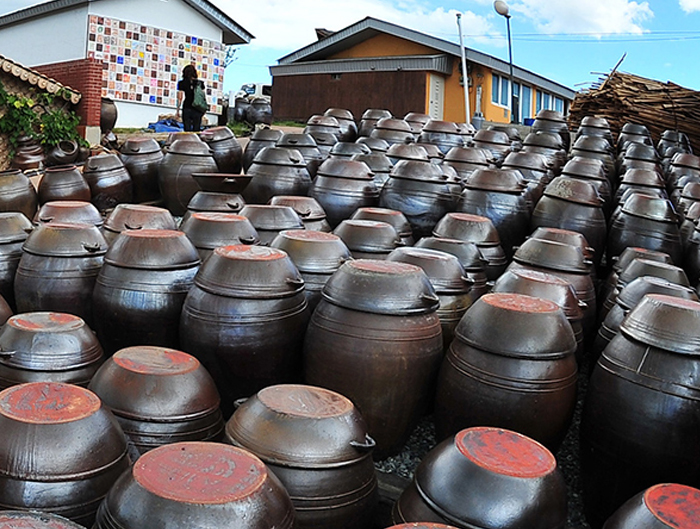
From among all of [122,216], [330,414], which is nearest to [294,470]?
[330,414]

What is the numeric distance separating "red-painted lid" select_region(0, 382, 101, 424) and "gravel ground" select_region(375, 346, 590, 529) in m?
1.47

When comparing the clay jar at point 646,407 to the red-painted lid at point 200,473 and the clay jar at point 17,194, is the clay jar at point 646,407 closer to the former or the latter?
the red-painted lid at point 200,473

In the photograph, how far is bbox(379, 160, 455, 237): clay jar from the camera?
18.0ft

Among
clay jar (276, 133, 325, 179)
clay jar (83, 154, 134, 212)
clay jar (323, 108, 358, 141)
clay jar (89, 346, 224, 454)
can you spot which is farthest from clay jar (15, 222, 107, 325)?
clay jar (323, 108, 358, 141)

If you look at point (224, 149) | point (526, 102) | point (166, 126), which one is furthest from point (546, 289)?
point (526, 102)

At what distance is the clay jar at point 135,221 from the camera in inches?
181

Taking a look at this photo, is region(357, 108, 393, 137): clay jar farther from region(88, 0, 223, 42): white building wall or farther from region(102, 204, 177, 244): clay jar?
region(88, 0, 223, 42): white building wall

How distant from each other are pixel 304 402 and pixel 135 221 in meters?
2.48

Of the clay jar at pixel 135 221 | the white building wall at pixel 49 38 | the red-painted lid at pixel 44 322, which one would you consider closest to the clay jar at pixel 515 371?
the red-painted lid at pixel 44 322

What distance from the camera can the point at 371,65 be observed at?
17656mm

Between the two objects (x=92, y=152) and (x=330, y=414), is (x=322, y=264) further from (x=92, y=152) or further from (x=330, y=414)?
(x=92, y=152)

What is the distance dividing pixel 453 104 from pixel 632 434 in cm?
1511

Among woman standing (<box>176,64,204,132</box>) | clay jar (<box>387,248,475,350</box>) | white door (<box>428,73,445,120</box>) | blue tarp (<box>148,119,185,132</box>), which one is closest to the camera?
clay jar (<box>387,248,475,350</box>)

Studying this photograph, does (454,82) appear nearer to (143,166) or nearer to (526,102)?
(526,102)
